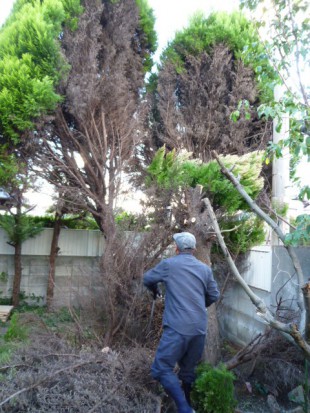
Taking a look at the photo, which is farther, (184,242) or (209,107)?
(209,107)

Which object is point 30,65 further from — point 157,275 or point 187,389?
point 187,389

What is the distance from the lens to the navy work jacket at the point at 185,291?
3418 millimetres

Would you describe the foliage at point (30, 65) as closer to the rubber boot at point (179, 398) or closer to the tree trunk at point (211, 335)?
the tree trunk at point (211, 335)

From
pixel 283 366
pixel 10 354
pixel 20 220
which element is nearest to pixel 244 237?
pixel 283 366

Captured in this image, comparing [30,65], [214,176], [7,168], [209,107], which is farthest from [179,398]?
[209,107]

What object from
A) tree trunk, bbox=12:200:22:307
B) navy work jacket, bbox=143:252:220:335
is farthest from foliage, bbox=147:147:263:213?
tree trunk, bbox=12:200:22:307

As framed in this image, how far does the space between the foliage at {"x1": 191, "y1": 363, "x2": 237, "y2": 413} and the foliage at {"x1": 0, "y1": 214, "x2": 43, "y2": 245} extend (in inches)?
199

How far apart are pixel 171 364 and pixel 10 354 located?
1.75 metres

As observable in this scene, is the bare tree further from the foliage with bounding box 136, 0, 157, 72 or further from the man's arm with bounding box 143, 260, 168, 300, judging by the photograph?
the man's arm with bounding box 143, 260, 168, 300

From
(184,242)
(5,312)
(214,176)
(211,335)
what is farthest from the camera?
(5,312)

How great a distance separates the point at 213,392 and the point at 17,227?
210 inches

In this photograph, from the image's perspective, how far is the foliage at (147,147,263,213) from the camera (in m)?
5.06

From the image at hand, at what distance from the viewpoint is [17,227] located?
24.5ft

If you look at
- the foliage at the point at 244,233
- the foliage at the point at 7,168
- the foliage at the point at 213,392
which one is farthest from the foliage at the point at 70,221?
the foliage at the point at 213,392
